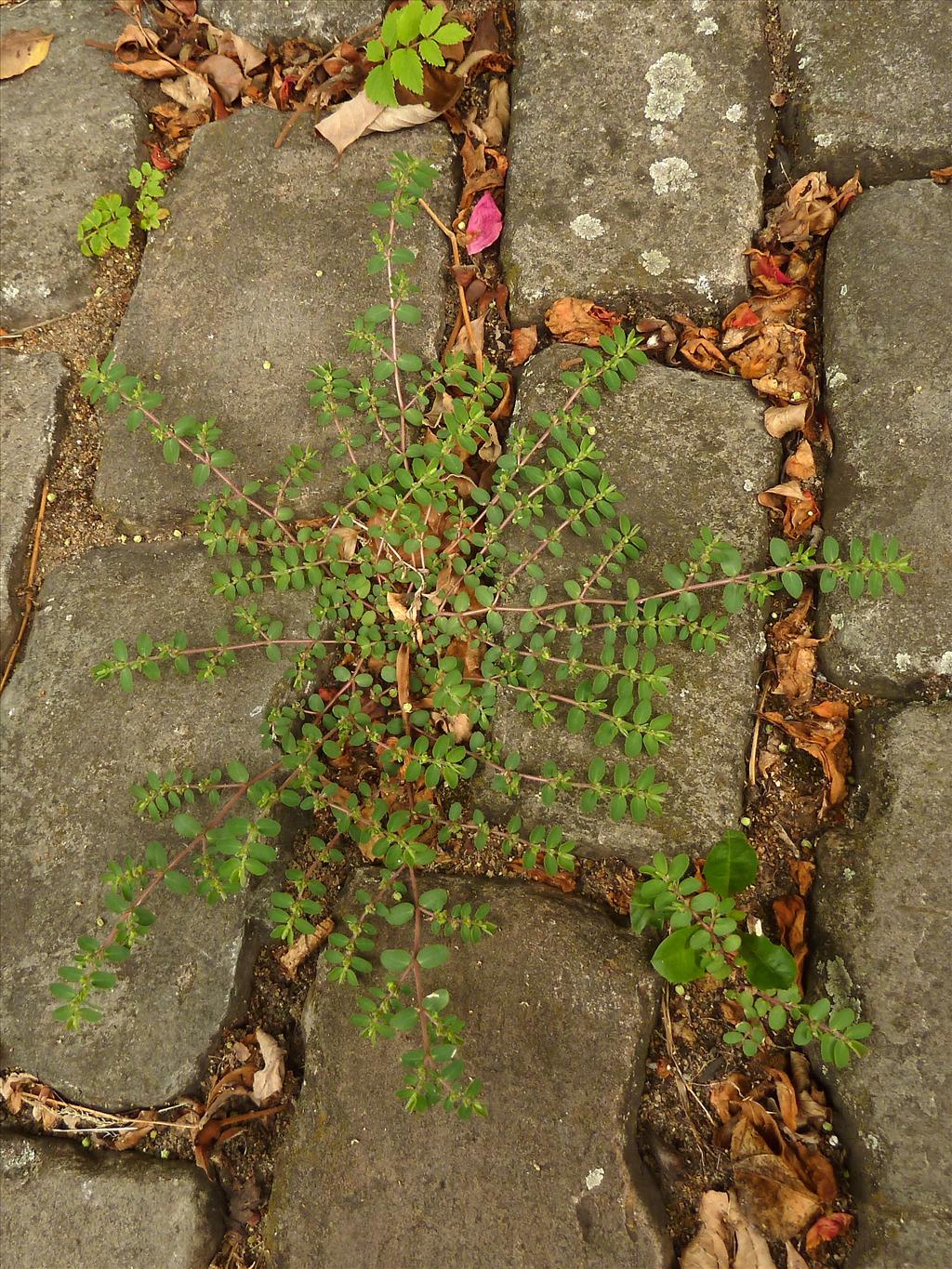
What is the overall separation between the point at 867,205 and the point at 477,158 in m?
0.96

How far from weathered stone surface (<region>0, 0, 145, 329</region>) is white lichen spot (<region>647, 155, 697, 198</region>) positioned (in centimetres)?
142

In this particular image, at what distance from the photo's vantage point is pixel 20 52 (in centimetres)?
230

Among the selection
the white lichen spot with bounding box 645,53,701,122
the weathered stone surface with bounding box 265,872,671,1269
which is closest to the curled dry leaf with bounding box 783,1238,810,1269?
the weathered stone surface with bounding box 265,872,671,1269

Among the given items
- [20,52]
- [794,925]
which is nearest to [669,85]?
[20,52]

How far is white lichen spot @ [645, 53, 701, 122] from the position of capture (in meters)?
2.04

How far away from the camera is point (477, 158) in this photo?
2.11 metres

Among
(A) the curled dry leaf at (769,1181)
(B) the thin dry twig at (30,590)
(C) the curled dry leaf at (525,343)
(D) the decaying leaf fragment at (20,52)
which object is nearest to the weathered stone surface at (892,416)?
(C) the curled dry leaf at (525,343)

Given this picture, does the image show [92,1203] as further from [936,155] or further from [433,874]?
[936,155]

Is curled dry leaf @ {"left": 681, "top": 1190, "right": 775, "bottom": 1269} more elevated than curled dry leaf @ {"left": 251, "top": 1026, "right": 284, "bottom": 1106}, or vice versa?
curled dry leaf @ {"left": 251, "top": 1026, "right": 284, "bottom": 1106}

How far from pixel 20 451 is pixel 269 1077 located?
1.63 meters

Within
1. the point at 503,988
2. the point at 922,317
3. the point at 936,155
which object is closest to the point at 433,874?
the point at 503,988

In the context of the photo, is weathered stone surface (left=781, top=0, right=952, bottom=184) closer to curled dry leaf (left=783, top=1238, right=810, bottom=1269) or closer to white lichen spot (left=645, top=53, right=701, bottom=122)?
white lichen spot (left=645, top=53, right=701, bottom=122)

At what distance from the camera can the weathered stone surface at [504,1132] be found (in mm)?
1562

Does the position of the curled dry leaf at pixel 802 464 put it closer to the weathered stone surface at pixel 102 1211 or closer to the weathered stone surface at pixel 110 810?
the weathered stone surface at pixel 110 810
